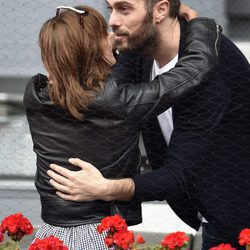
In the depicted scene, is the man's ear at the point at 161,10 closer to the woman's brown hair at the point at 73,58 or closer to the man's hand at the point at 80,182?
the woman's brown hair at the point at 73,58

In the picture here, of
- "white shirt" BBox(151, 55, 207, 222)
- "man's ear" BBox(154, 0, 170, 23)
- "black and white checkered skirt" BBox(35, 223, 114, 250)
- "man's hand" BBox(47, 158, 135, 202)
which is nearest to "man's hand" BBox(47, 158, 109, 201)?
"man's hand" BBox(47, 158, 135, 202)

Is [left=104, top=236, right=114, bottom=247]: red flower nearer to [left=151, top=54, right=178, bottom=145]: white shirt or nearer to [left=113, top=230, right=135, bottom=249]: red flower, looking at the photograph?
[left=113, top=230, right=135, bottom=249]: red flower

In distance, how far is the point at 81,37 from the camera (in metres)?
3.00

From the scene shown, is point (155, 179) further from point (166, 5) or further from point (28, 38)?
point (28, 38)

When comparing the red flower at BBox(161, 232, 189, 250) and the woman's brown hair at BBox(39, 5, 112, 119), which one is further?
the woman's brown hair at BBox(39, 5, 112, 119)

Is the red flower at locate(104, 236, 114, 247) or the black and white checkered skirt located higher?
the red flower at locate(104, 236, 114, 247)

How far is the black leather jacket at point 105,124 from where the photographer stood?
300 centimetres

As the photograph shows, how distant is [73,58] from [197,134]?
492 millimetres

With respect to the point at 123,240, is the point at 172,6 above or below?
above

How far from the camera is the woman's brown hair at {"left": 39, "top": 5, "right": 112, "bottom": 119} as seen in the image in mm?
2992

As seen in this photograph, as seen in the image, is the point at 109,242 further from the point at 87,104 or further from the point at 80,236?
the point at 87,104

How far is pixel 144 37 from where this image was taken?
10.6 feet

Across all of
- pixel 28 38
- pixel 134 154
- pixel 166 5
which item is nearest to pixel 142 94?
pixel 134 154

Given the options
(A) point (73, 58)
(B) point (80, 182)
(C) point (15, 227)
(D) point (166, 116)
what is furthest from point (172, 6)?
(C) point (15, 227)
